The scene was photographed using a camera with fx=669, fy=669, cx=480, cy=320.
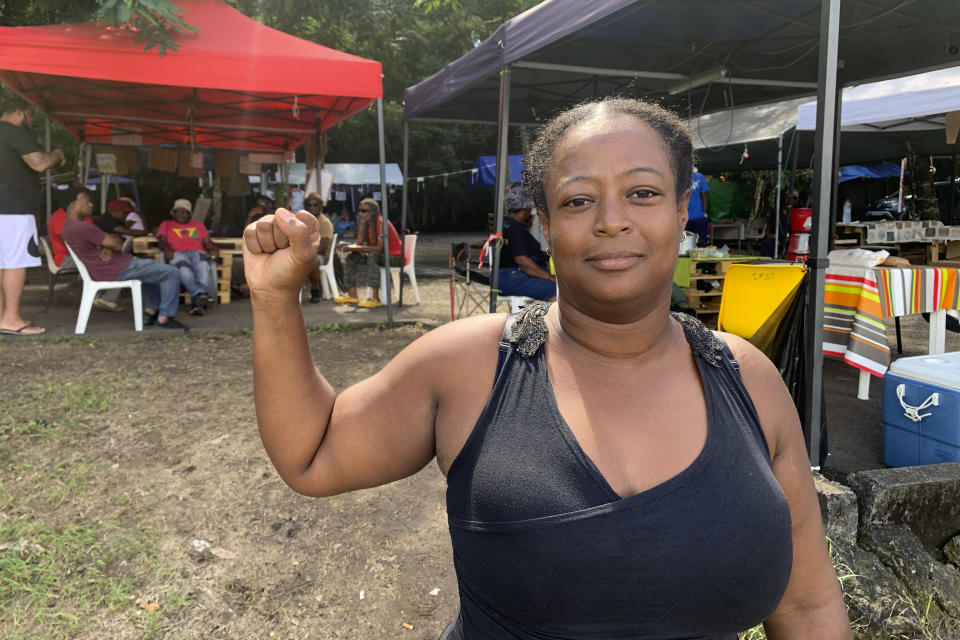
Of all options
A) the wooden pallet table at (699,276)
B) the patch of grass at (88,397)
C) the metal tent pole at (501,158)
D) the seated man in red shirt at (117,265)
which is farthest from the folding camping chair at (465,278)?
the patch of grass at (88,397)

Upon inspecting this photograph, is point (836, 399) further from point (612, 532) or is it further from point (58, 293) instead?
point (58, 293)

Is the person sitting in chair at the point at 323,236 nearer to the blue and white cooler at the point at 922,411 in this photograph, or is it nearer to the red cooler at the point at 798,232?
the red cooler at the point at 798,232

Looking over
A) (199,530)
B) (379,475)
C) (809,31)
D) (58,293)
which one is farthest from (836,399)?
(58,293)

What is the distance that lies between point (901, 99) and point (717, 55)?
226 cm

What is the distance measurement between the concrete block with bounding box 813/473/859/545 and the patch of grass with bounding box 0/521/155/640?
2762 millimetres

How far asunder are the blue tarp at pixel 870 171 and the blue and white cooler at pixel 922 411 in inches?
627

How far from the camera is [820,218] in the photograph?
2.98 metres

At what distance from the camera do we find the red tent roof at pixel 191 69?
6.07 meters

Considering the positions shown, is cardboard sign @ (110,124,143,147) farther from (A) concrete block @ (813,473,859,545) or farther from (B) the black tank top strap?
(B) the black tank top strap

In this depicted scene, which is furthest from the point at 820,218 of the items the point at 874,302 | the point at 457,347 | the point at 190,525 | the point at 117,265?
the point at 117,265

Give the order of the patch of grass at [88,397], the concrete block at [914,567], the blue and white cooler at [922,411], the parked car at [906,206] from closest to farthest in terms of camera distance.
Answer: the concrete block at [914,567] < the blue and white cooler at [922,411] < the patch of grass at [88,397] < the parked car at [906,206]

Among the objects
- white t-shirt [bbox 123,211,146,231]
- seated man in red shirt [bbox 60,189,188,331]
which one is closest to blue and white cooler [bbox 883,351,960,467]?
seated man in red shirt [bbox 60,189,188,331]

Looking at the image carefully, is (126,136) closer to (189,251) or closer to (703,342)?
(189,251)

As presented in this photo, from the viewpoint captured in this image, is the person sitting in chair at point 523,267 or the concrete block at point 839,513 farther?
the person sitting in chair at point 523,267
